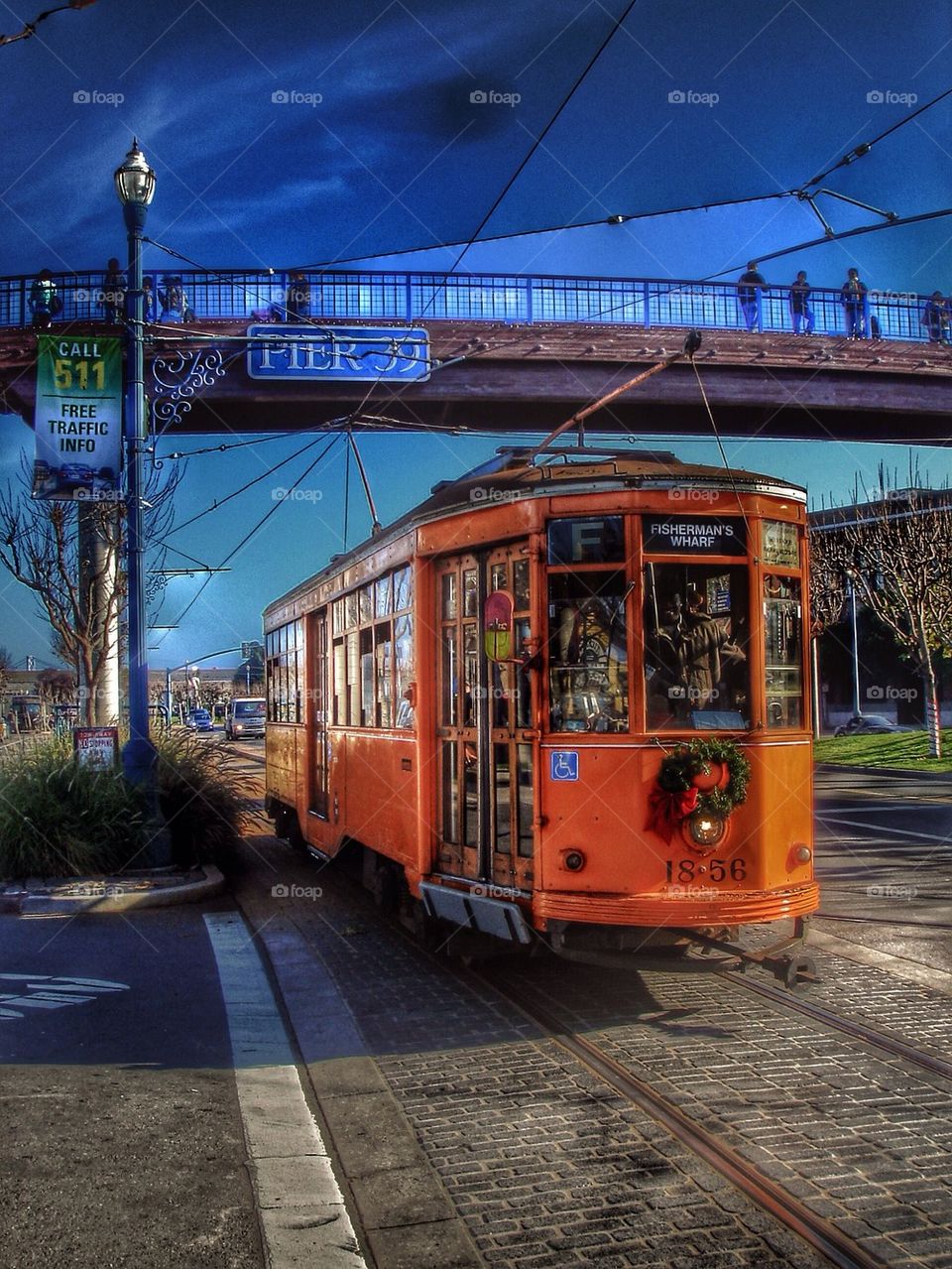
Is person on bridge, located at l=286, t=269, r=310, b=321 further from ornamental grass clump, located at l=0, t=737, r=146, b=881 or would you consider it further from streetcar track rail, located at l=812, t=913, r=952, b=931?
streetcar track rail, located at l=812, t=913, r=952, b=931

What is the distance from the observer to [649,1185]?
15.3 feet

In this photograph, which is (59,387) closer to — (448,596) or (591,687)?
→ (448,596)

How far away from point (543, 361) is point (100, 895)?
1680 centimetres

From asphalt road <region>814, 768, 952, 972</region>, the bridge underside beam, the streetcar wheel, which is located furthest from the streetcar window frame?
the bridge underside beam

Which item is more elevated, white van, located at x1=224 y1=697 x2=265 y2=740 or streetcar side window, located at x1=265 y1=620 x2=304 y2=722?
streetcar side window, located at x1=265 y1=620 x2=304 y2=722

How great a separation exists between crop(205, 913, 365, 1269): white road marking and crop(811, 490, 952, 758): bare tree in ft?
79.2

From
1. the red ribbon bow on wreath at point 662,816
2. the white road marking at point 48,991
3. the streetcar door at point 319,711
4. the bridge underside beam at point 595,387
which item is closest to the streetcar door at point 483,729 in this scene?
the red ribbon bow on wreath at point 662,816

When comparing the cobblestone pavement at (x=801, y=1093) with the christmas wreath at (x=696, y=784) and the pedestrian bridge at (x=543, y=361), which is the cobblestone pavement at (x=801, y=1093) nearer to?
the christmas wreath at (x=696, y=784)

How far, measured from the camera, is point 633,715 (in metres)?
6.98

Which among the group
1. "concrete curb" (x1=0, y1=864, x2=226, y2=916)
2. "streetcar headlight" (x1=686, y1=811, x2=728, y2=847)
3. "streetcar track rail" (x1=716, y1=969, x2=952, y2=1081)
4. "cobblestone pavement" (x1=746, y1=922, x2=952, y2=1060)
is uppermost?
"streetcar headlight" (x1=686, y1=811, x2=728, y2=847)

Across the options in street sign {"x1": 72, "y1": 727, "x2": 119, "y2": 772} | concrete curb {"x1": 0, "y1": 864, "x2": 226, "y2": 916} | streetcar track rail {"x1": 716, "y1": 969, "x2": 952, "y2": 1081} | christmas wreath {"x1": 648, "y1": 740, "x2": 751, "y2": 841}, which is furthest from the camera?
street sign {"x1": 72, "y1": 727, "x2": 119, "y2": 772}

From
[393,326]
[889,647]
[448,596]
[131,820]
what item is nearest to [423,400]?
[393,326]

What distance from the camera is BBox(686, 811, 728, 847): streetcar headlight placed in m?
6.91

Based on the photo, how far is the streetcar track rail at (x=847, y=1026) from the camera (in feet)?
20.3
